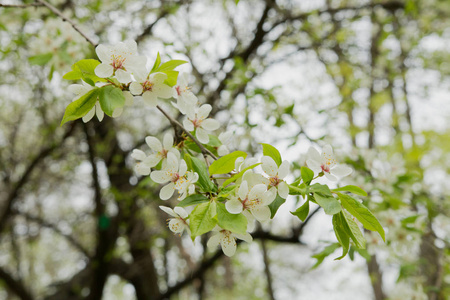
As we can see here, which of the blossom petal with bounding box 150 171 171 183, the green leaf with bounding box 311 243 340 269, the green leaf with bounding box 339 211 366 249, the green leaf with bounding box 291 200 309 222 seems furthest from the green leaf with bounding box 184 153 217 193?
the green leaf with bounding box 311 243 340 269

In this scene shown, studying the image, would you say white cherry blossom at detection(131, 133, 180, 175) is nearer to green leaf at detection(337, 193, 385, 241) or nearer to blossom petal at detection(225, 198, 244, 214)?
blossom petal at detection(225, 198, 244, 214)

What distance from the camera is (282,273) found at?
26.6 feet

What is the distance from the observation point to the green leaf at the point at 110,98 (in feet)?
2.90

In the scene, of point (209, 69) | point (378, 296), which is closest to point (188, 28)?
point (209, 69)

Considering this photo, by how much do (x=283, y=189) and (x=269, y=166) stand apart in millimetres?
70

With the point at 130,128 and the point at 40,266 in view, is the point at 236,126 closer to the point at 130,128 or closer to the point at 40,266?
the point at 130,128

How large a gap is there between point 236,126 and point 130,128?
2.10 m

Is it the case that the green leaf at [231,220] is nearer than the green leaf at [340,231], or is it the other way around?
the green leaf at [231,220]

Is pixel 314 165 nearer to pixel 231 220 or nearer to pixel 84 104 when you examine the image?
pixel 231 220

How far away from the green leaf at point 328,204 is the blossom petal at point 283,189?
7 cm

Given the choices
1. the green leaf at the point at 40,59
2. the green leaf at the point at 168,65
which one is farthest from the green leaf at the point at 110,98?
the green leaf at the point at 40,59

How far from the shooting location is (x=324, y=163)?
3.39 feet

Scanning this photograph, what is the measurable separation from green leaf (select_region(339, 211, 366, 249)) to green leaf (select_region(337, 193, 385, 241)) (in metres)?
0.02

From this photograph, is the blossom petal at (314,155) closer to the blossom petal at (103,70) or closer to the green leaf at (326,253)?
the blossom petal at (103,70)
